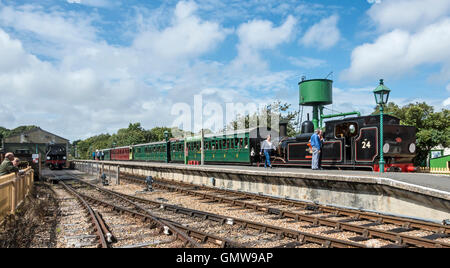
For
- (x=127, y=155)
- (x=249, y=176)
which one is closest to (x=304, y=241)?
(x=249, y=176)

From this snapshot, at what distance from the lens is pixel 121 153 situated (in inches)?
1752

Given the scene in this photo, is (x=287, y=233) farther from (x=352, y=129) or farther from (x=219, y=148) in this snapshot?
(x=219, y=148)

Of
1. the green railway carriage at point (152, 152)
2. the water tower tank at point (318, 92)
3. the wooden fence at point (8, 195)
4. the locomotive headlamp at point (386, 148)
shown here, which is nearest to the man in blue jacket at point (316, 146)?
the locomotive headlamp at point (386, 148)

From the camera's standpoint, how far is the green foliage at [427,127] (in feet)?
86.8

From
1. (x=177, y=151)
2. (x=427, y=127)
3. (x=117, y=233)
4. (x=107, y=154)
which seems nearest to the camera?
(x=117, y=233)

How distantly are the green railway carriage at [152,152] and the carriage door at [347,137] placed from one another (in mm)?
19418

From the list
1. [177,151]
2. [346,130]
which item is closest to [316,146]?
[346,130]

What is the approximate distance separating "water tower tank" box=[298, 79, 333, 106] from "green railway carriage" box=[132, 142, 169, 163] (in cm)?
1336

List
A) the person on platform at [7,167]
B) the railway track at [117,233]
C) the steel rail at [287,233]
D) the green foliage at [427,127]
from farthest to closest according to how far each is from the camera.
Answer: the green foliage at [427,127] < the person on platform at [7,167] < the railway track at [117,233] < the steel rail at [287,233]

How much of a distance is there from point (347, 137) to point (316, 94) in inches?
590

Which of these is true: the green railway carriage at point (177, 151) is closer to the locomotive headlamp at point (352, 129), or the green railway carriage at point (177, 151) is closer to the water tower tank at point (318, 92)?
the water tower tank at point (318, 92)

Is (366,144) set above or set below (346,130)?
below

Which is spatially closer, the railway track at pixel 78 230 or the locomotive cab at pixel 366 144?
the railway track at pixel 78 230
